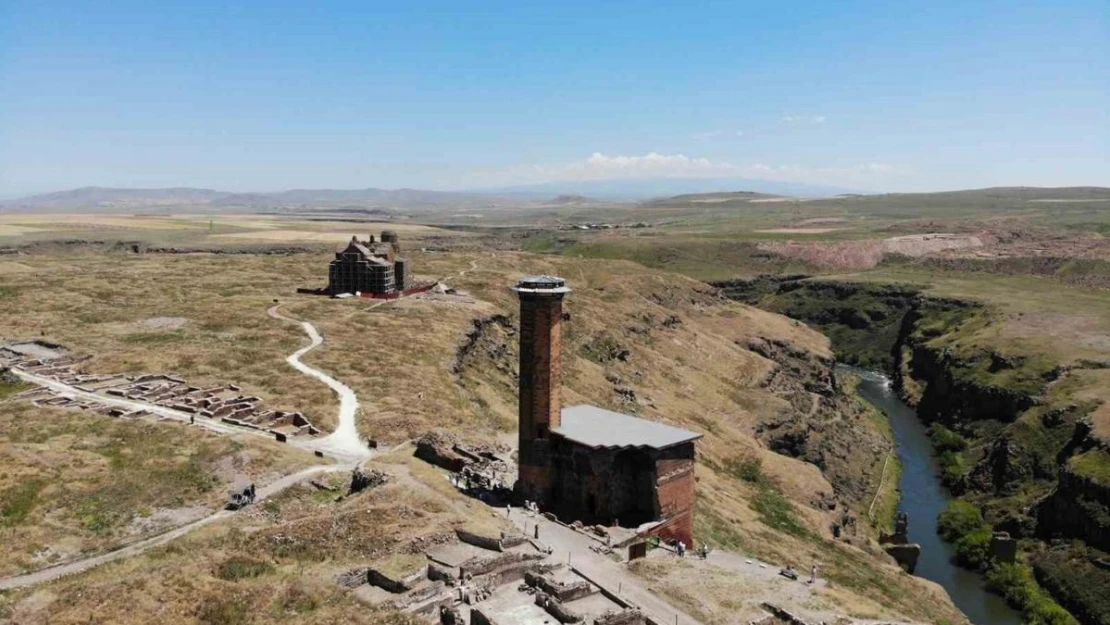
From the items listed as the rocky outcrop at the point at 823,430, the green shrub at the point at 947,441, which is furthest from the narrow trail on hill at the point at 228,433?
the green shrub at the point at 947,441

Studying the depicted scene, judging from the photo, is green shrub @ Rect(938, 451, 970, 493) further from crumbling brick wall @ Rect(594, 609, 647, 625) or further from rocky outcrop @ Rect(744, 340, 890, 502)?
crumbling brick wall @ Rect(594, 609, 647, 625)

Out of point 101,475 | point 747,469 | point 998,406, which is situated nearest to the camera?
point 101,475

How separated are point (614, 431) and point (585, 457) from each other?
2525 millimetres

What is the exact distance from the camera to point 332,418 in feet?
172

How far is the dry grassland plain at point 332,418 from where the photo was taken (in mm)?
28641

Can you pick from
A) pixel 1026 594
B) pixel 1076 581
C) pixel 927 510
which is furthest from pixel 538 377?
pixel 927 510

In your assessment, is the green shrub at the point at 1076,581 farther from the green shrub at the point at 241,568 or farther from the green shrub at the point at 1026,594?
the green shrub at the point at 241,568

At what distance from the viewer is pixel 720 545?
46562 millimetres

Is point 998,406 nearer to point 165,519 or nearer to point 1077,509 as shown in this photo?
point 1077,509

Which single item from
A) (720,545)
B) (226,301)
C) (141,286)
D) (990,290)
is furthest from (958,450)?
(141,286)

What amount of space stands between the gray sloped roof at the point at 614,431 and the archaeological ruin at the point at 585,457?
0.05m

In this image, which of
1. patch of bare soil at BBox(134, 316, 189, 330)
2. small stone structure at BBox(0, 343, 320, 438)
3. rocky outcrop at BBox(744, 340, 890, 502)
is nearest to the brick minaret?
small stone structure at BBox(0, 343, 320, 438)

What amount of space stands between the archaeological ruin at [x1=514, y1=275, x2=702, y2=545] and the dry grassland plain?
546cm

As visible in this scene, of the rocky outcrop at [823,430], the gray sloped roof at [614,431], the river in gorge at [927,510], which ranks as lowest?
the river in gorge at [927,510]
